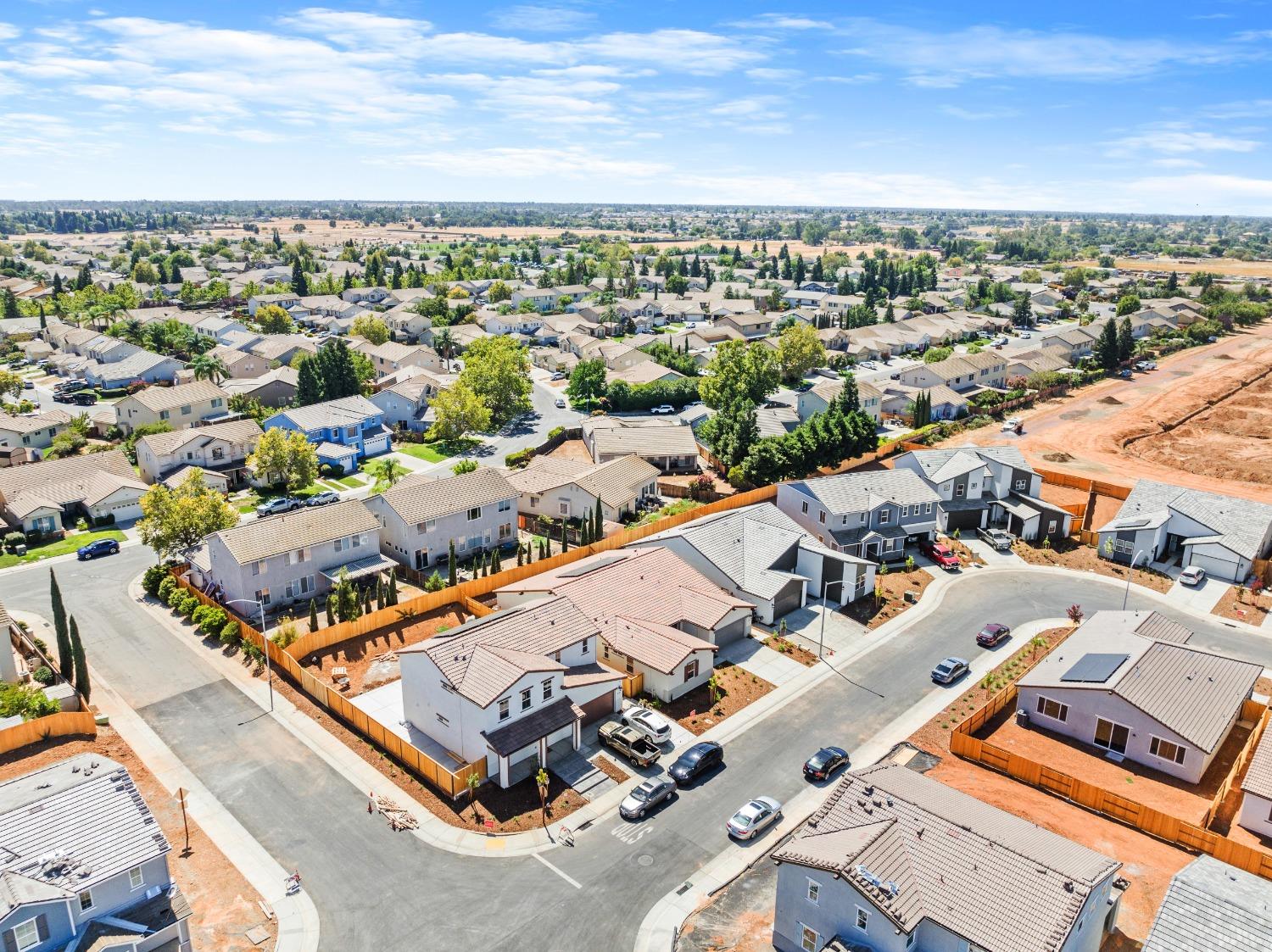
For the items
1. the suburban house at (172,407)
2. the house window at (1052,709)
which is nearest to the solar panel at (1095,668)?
the house window at (1052,709)

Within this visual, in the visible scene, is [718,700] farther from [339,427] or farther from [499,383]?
[499,383]

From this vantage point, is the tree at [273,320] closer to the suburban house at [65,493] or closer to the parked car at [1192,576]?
the suburban house at [65,493]

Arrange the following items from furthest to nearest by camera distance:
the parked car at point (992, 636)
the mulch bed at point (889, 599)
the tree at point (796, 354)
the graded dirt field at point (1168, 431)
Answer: the tree at point (796, 354) < the graded dirt field at point (1168, 431) < the mulch bed at point (889, 599) < the parked car at point (992, 636)

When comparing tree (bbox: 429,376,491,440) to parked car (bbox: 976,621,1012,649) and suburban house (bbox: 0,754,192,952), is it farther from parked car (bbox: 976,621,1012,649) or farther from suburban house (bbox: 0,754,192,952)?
suburban house (bbox: 0,754,192,952)

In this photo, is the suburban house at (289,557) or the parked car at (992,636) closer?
the parked car at (992,636)

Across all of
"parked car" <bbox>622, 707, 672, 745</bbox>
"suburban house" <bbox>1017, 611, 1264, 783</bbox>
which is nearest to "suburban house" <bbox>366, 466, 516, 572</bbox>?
"parked car" <bbox>622, 707, 672, 745</bbox>

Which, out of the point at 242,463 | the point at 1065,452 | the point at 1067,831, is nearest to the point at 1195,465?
the point at 1065,452
